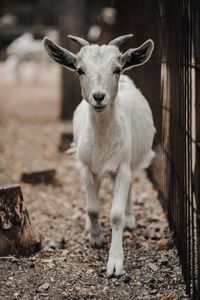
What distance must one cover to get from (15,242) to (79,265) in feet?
1.80

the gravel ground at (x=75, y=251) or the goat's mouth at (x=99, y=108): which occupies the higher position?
the goat's mouth at (x=99, y=108)

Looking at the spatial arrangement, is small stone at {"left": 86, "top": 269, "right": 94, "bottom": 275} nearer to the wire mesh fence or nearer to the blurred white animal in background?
the wire mesh fence

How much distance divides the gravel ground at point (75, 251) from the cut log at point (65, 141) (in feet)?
0.42

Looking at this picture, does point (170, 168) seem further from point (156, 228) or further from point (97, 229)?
point (97, 229)

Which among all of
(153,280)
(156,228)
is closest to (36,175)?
(156,228)

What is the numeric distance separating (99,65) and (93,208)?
1288mm

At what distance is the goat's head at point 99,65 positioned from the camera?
13.9 ft

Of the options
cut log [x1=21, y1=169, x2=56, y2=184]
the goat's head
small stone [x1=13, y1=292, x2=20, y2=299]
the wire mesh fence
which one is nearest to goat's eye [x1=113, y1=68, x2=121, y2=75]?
the goat's head

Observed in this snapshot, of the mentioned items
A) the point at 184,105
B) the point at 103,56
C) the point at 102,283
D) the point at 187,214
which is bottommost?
the point at 102,283

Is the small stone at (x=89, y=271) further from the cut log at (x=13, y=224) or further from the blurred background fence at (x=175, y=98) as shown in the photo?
the blurred background fence at (x=175, y=98)

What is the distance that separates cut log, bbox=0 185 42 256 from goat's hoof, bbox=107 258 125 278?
751 mm

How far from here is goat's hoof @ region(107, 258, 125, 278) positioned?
440 centimetres

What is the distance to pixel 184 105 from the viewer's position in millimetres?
4156

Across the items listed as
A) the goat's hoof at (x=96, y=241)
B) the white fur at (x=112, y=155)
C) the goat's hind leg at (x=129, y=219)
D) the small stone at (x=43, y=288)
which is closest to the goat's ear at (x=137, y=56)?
the white fur at (x=112, y=155)
